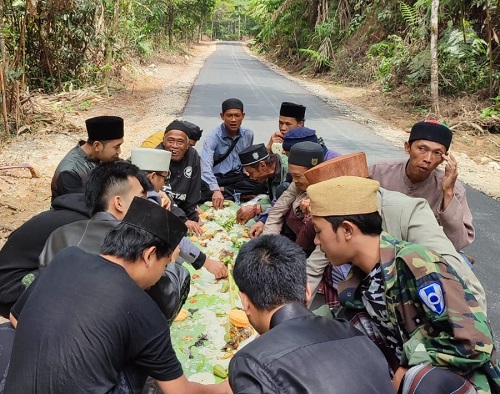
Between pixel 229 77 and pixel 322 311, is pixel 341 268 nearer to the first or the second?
pixel 322 311

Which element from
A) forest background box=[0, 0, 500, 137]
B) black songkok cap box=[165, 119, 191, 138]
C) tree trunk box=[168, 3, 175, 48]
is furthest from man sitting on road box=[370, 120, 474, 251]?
tree trunk box=[168, 3, 175, 48]

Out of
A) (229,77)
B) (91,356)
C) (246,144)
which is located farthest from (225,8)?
(91,356)

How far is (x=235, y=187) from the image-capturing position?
5891 mm

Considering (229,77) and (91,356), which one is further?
(229,77)

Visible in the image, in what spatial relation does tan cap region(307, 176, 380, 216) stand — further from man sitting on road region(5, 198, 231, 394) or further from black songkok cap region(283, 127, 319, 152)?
black songkok cap region(283, 127, 319, 152)

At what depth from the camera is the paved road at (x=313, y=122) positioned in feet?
15.4

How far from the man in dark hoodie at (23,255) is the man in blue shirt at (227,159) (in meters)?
2.90

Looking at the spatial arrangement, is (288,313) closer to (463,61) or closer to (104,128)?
(104,128)

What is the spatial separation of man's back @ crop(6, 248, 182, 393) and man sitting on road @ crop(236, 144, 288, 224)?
2.98 metres

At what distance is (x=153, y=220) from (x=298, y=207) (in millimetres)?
1937

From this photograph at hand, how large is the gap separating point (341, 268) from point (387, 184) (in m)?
0.94

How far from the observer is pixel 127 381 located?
81.0 inches

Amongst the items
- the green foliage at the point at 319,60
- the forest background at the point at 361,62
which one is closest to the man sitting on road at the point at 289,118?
the forest background at the point at 361,62

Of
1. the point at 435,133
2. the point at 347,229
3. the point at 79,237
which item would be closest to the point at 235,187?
the point at 435,133
